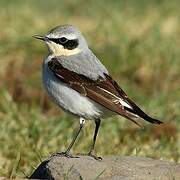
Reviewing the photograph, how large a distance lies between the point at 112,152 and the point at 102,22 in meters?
4.54

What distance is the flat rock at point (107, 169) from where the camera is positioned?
19.3 ft

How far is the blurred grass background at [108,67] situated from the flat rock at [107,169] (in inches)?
28.7

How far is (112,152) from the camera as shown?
8.03m

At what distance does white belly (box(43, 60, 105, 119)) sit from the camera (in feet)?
21.8

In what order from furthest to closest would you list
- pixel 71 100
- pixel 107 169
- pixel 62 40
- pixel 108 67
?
pixel 108 67, pixel 62 40, pixel 71 100, pixel 107 169

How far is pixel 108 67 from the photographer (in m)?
11.0

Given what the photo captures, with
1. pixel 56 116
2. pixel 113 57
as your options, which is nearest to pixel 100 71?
pixel 56 116

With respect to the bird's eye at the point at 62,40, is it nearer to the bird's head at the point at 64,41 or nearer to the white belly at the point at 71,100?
the bird's head at the point at 64,41

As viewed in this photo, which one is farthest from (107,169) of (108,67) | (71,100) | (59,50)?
(108,67)

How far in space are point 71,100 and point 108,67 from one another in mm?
4345

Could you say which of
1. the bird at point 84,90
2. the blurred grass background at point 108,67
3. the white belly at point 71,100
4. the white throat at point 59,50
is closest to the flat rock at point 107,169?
the bird at point 84,90

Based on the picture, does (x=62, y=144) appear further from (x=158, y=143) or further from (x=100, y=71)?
(x=100, y=71)

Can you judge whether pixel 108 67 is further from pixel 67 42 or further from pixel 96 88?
pixel 96 88

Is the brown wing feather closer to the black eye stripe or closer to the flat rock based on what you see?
the black eye stripe
